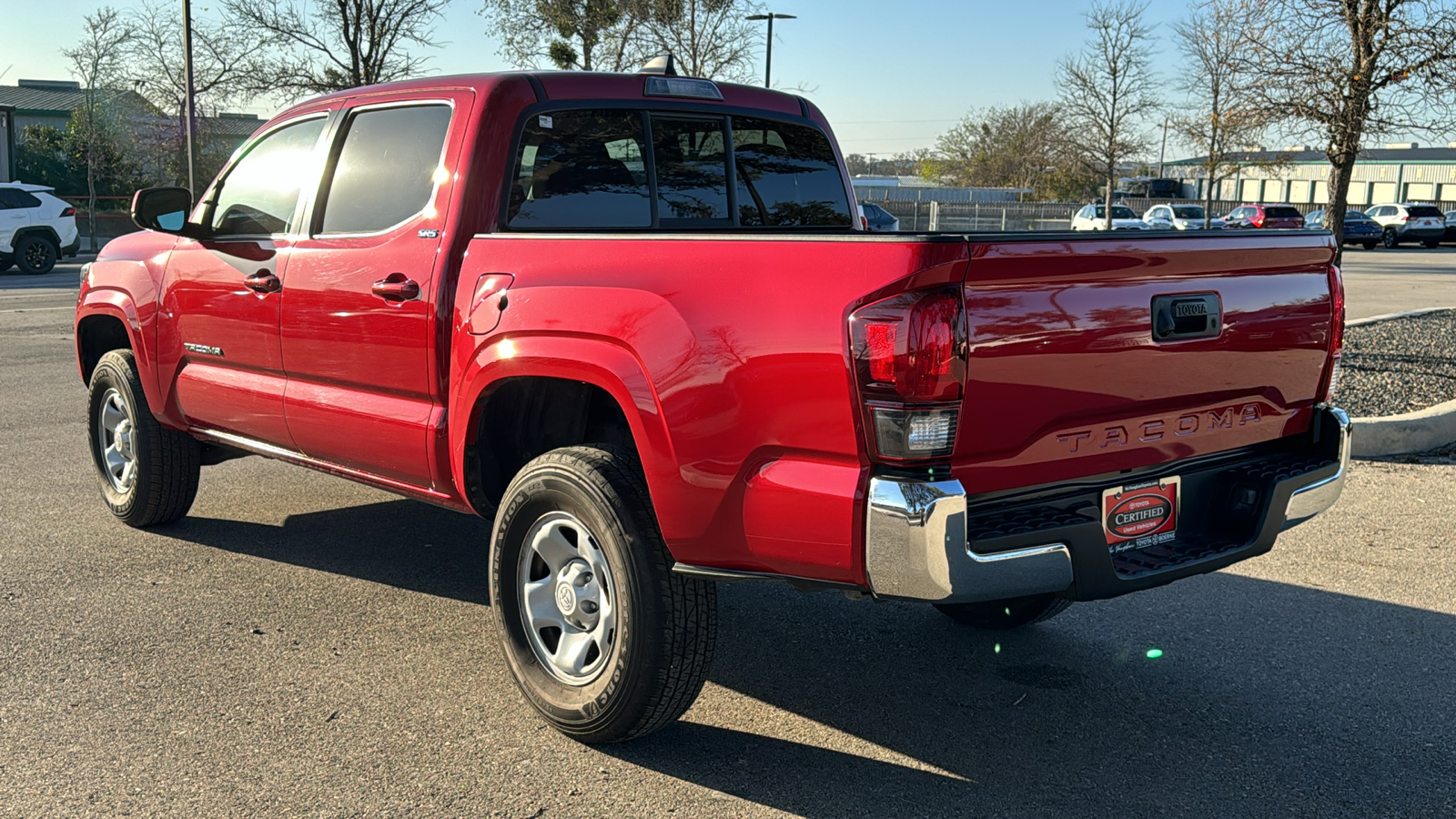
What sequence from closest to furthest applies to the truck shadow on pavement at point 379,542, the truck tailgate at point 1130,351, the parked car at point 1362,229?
1. the truck tailgate at point 1130,351
2. the truck shadow on pavement at point 379,542
3. the parked car at point 1362,229

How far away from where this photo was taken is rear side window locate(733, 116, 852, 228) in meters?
4.72

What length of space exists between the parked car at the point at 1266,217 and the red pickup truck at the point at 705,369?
115ft

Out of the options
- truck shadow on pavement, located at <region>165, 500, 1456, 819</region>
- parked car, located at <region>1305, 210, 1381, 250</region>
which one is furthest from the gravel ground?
parked car, located at <region>1305, 210, 1381, 250</region>

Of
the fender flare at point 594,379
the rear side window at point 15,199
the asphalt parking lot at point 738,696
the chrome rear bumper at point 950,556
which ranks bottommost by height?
the asphalt parking lot at point 738,696

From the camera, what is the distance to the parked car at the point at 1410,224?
42.0 metres

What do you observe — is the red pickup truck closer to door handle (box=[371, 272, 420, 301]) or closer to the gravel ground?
door handle (box=[371, 272, 420, 301])

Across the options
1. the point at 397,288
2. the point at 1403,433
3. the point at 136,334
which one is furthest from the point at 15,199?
the point at 1403,433

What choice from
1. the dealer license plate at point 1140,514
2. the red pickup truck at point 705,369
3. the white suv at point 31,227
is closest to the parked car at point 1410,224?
the white suv at point 31,227

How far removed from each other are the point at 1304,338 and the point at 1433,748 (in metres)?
1.26

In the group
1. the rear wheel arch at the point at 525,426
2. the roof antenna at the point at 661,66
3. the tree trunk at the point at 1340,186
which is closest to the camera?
the rear wheel arch at the point at 525,426

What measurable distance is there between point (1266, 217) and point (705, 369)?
37850 mm

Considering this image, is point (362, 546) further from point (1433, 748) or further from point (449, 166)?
point (1433, 748)

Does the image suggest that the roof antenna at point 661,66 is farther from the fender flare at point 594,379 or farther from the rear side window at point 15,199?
the rear side window at point 15,199

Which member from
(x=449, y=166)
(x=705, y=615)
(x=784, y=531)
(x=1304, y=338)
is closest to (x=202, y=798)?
(x=705, y=615)
